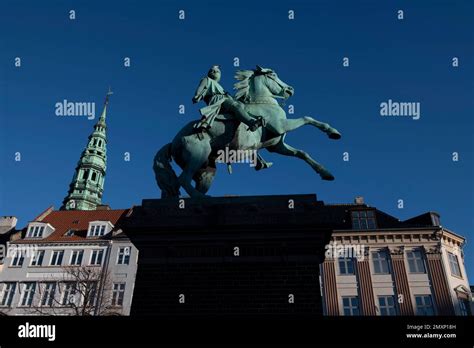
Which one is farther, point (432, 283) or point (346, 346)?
point (432, 283)

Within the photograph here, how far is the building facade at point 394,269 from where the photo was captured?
110 ft

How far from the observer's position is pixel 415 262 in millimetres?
34906

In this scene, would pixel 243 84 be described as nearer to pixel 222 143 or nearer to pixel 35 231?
pixel 222 143

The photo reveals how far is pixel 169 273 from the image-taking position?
31.2 ft

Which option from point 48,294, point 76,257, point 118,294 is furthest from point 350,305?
point 48,294

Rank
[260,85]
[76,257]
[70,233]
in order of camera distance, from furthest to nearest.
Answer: [70,233]
[76,257]
[260,85]

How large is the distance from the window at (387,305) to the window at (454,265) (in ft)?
19.7

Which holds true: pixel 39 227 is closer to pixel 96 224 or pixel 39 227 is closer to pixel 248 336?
pixel 96 224

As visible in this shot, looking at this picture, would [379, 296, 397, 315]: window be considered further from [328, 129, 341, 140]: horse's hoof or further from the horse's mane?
the horse's mane

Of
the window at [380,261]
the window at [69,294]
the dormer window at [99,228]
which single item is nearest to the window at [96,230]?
the dormer window at [99,228]

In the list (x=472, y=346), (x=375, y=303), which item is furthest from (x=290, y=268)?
(x=375, y=303)

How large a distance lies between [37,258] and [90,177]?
33066 mm

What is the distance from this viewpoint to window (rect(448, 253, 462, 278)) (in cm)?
3544

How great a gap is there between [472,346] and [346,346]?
214 cm
